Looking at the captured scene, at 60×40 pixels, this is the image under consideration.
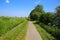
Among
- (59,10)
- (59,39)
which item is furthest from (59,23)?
A: (59,39)

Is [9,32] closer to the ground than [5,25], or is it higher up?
closer to the ground

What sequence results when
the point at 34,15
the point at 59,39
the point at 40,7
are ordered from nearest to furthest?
1. the point at 59,39
2. the point at 34,15
3. the point at 40,7

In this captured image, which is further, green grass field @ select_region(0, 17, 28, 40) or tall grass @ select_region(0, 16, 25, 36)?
tall grass @ select_region(0, 16, 25, 36)

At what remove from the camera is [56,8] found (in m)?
20.4

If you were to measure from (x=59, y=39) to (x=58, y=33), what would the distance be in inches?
54.8

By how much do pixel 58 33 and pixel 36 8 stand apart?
76374mm

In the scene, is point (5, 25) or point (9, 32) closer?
point (9, 32)

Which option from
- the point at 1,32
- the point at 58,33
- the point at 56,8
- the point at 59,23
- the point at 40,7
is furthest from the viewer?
the point at 40,7

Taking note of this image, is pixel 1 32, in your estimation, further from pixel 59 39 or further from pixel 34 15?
pixel 34 15

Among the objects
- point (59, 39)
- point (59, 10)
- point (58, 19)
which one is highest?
point (59, 10)

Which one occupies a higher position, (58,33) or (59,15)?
(59,15)

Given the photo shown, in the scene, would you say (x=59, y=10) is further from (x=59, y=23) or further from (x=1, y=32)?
(x=1, y=32)

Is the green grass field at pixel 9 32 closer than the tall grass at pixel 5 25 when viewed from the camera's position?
Yes

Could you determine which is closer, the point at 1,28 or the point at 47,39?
the point at 47,39
